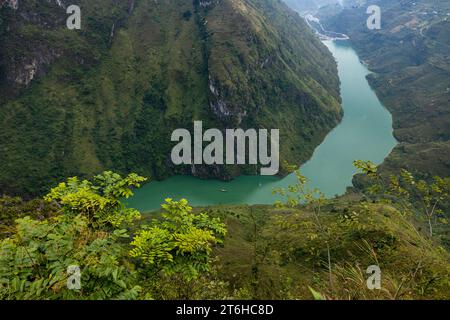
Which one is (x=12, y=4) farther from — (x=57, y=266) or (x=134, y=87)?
(x=57, y=266)

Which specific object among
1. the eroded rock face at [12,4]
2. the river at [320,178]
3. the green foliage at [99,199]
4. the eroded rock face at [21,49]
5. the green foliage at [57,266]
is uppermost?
the eroded rock face at [12,4]

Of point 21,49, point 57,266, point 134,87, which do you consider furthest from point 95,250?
point 21,49

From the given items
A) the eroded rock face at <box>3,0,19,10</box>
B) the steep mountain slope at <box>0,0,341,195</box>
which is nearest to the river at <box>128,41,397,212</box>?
the steep mountain slope at <box>0,0,341,195</box>

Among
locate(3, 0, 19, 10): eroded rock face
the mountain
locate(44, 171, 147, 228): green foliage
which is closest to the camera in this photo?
locate(44, 171, 147, 228): green foliage

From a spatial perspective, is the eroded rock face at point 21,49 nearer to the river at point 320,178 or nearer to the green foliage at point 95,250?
the river at point 320,178

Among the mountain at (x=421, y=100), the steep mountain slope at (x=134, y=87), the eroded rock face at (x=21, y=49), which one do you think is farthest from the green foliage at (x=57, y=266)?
the eroded rock face at (x=21, y=49)

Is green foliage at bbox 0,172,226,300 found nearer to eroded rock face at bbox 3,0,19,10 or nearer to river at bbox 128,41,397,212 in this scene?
river at bbox 128,41,397,212

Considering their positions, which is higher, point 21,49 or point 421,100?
point 421,100
